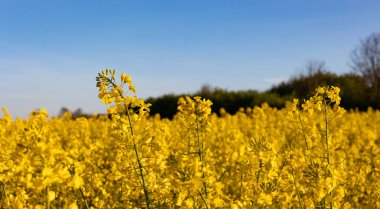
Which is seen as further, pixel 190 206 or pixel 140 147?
pixel 140 147

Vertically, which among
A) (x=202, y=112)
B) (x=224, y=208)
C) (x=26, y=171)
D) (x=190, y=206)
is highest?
(x=202, y=112)

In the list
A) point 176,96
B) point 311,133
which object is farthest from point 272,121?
point 176,96

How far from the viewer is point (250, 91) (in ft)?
82.7

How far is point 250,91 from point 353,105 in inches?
229

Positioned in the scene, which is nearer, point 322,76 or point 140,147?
point 140,147

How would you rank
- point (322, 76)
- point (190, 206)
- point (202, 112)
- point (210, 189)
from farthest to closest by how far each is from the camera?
point (322, 76) → point (202, 112) → point (210, 189) → point (190, 206)

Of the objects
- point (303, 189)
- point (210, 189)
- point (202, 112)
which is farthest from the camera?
point (303, 189)

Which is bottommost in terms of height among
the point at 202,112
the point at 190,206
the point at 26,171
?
the point at 190,206

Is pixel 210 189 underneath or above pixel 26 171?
underneath

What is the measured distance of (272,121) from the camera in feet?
41.4

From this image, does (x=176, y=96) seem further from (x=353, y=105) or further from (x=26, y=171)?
(x=26, y=171)

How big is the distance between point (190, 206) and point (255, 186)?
3.03 ft

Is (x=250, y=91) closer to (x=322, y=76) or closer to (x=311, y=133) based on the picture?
(x=322, y=76)

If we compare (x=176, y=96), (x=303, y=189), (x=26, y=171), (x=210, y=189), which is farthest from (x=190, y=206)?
(x=176, y=96)
